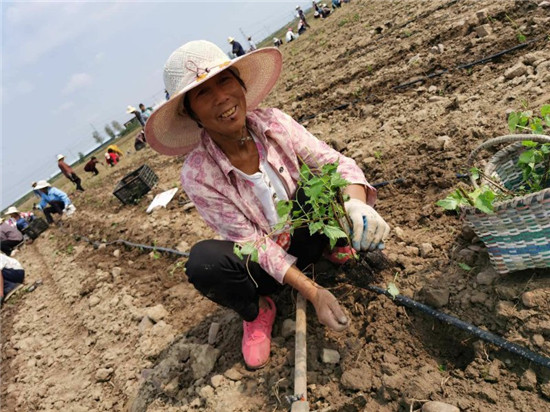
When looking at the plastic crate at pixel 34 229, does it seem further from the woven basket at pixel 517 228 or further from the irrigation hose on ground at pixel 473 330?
the woven basket at pixel 517 228

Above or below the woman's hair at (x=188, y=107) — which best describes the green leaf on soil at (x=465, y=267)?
below

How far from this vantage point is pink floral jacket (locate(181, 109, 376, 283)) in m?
1.73

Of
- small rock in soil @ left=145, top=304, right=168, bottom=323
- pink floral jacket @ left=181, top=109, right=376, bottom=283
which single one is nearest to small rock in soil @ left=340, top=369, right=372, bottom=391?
pink floral jacket @ left=181, top=109, right=376, bottom=283

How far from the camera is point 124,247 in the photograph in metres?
4.73

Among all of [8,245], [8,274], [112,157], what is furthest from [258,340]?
[112,157]

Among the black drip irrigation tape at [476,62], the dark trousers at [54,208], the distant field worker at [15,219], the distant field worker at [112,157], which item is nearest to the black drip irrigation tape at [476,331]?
the black drip irrigation tape at [476,62]

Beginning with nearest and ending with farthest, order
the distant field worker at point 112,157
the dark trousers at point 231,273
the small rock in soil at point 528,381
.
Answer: the small rock in soil at point 528,381 < the dark trousers at point 231,273 < the distant field worker at point 112,157

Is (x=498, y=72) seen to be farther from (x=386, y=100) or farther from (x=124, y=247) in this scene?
(x=124, y=247)

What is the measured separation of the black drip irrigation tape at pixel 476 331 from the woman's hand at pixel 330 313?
33cm

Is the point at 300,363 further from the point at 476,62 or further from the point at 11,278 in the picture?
the point at 11,278

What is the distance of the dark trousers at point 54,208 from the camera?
8825 mm

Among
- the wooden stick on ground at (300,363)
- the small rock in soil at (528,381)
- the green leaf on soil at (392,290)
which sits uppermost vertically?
the wooden stick on ground at (300,363)

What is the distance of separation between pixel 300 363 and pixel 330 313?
27 centimetres

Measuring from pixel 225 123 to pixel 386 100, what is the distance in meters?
2.91
